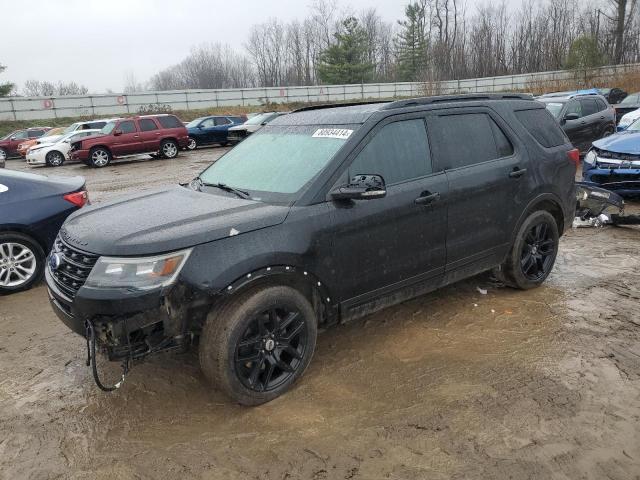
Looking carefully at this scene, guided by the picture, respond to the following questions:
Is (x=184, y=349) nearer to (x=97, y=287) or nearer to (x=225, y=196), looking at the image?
(x=97, y=287)

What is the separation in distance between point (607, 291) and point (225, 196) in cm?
381

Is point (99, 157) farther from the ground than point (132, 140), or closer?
closer

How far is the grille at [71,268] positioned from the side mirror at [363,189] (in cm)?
159

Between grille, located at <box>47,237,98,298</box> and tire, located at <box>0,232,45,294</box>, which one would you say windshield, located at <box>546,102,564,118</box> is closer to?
tire, located at <box>0,232,45,294</box>

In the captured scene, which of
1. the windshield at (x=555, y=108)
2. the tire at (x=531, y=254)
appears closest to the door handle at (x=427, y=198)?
the tire at (x=531, y=254)

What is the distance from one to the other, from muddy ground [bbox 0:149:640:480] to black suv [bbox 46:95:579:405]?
352mm

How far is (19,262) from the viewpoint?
552cm

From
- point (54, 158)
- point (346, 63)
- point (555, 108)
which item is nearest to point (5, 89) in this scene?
point (54, 158)

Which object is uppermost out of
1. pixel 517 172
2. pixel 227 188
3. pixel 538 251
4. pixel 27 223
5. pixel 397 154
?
pixel 397 154

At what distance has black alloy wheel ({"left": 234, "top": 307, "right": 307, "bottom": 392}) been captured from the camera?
10.4ft

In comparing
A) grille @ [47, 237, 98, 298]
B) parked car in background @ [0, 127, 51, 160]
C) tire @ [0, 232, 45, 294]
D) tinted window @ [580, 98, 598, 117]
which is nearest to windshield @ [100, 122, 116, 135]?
parked car in background @ [0, 127, 51, 160]

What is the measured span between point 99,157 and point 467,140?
18053 millimetres

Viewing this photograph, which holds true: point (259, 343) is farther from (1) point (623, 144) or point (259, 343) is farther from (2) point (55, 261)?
(1) point (623, 144)

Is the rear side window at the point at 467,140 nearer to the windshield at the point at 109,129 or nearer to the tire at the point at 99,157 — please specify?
the tire at the point at 99,157
